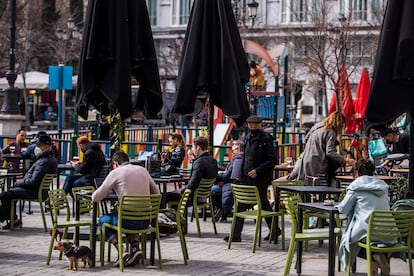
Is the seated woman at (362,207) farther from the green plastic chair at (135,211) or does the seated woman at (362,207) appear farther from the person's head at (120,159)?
the person's head at (120,159)

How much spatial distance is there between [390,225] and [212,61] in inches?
210

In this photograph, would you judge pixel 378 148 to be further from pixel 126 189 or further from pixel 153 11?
pixel 153 11

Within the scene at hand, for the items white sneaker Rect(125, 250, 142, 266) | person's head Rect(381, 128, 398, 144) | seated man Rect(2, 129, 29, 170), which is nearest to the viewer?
white sneaker Rect(125, 250, 142, 266)

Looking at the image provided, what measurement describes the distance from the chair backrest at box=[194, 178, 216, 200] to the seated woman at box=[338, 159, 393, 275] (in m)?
4.40

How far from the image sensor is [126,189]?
453 inches

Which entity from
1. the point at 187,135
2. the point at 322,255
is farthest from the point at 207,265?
the point at 187,135

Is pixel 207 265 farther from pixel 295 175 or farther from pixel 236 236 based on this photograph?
pixel 295 175

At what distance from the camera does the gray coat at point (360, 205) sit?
10359 mm

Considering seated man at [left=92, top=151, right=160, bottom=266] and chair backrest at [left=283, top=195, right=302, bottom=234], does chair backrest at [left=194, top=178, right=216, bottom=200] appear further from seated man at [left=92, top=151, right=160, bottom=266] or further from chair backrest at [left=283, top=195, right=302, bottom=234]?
chair backrest at [left=283, top=195, right=302, bottom=234]

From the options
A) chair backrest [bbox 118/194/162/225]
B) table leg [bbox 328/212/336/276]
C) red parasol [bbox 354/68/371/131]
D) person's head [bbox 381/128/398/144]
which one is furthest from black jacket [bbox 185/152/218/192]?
red parasol [bbox 354/68/371/131]

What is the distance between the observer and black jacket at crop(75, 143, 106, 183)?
53.4ft

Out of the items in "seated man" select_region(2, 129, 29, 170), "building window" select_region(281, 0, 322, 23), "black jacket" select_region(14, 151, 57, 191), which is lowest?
"black jacket" select_region(14, 151, 57, 191)

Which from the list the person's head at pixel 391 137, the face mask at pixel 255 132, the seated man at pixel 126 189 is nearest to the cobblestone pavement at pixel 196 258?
the seated man at pixel 126 189

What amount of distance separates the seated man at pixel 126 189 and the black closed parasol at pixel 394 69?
9.57ft
